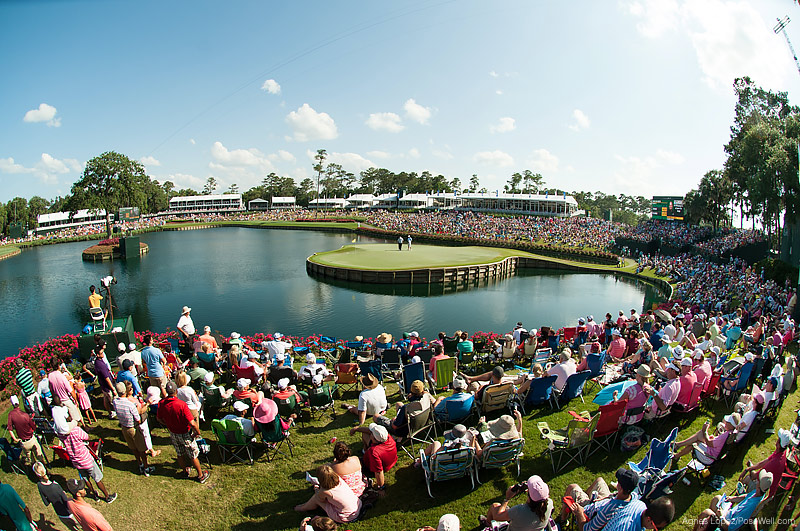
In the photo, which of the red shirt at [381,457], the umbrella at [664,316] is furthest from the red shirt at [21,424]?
the umbrella at [664,316]

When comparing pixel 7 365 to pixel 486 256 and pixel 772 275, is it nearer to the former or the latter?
pixel 772 275

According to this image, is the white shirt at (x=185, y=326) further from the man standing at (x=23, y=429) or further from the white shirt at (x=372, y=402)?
the white shirt at (x=372, y=402)

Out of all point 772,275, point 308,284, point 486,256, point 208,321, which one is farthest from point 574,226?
point 208,321

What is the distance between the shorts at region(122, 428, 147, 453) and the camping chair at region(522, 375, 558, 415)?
20.6ft

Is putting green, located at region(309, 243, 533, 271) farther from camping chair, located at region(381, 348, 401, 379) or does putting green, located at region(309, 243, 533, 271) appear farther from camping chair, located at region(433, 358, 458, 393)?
camping chair, located at region(433, 358, 458, 393)

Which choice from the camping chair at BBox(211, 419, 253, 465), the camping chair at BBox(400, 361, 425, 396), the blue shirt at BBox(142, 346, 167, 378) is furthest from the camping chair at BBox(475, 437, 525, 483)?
the blue shirt at BBox(142, 346, 167, 378)

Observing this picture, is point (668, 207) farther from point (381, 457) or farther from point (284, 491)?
point (284, 491)

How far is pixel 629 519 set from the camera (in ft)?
12.7

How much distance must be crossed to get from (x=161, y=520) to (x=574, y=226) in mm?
58182

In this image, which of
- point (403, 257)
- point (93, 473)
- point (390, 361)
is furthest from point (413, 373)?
point (403, 257)

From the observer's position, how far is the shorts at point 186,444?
595cm

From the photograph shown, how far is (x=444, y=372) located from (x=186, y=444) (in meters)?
5.04

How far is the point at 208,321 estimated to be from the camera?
22109 millimetres

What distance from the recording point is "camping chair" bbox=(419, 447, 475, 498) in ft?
17.2
